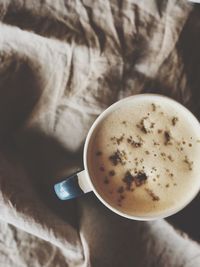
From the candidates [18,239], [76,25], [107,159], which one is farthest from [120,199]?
[76,25]

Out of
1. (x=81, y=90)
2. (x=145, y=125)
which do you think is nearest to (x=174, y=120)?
(x=145, y=125)

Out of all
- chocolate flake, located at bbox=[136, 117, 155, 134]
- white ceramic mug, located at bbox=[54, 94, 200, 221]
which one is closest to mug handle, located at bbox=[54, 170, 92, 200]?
white ceramic mug, located at bbox=[54, 94, 200, 221]

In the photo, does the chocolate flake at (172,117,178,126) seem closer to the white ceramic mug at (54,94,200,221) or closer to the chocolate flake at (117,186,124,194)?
the white ceramic mug at (54,94,200,221)

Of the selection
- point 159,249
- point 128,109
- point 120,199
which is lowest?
point 159,249

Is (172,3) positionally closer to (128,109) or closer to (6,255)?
(128,109)

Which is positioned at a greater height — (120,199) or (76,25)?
(76,25)

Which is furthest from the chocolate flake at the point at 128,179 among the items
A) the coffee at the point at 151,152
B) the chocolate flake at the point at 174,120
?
the chocolate flake at the point at 174,120

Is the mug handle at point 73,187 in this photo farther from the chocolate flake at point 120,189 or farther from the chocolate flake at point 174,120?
the chocolate flake at point 174,120
